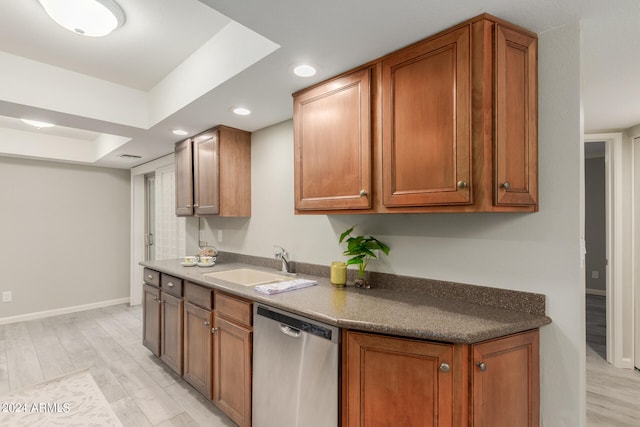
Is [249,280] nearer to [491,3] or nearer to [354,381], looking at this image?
[354,381]

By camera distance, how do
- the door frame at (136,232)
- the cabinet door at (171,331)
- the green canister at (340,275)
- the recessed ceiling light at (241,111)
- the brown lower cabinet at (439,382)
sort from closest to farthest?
the brown lower cabinet at (439,382) → the green canister at (340,275) → the recessed ceiling light at (241,111) → the cabinet door at (171,331) → the door frame at (136,232)

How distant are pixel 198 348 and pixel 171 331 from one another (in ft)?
1.66

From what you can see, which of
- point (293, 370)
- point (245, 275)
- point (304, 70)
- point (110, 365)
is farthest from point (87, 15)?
point (110, 365)

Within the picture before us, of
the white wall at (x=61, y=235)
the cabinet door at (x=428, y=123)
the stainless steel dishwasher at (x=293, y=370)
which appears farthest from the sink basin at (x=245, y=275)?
the white wall at (x=61, y=235)

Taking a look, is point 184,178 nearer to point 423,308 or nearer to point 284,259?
point 284,259

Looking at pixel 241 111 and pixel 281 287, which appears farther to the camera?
pixel 241 111

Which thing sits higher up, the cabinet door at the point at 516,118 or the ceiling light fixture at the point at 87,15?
the ceiling light fixture at the point at 87,15

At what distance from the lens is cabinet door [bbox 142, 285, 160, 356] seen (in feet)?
9.78

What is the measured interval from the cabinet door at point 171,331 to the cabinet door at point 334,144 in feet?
4.75

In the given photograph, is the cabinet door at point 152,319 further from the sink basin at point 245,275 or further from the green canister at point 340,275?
the green canister at point 340,275

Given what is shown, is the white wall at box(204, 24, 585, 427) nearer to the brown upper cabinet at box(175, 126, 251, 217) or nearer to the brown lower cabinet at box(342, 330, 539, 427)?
the brown lower cabinet at box(342, 330, 539, 427)

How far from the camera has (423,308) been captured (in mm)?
1545

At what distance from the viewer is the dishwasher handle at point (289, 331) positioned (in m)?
1.63

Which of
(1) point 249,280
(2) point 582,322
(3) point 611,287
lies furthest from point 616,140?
(1) point 249,280
